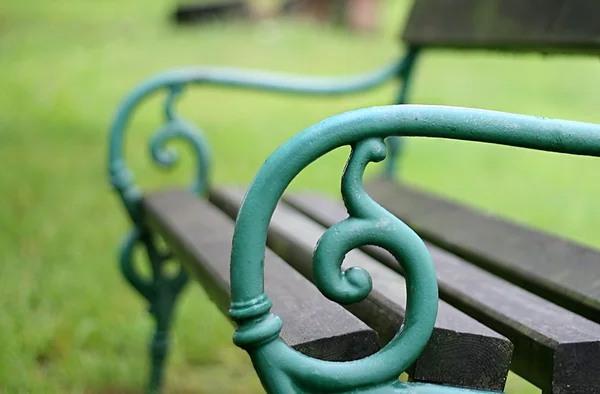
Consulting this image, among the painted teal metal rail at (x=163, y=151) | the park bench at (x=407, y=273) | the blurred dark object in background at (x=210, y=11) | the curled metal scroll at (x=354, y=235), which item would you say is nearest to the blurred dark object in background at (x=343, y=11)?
the blurred dark object in background at (x=210, y=11)

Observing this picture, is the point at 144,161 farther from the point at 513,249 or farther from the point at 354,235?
the point at 354,235

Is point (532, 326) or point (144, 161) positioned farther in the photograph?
point (144, 161)

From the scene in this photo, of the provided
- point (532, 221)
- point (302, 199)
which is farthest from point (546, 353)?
point (532, 221)

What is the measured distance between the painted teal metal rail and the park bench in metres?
0.18

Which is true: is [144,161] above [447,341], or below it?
below

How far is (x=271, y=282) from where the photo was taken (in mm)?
1140

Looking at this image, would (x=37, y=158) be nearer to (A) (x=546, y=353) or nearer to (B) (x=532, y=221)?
(B) (x=532, y=221)

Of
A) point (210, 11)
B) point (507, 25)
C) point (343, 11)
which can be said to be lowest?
point (210, 11)

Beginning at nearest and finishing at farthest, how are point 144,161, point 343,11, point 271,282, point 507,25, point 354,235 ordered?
point 354,235, point 271,282, point 507,25, point 144,161, point 343,11

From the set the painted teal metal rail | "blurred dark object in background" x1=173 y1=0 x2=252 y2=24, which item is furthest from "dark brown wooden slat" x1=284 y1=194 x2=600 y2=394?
"blurred dark object in background" x1=173 y1=0 x2=252 y2=24

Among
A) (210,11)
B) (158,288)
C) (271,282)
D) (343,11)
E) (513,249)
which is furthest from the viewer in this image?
(343,11)

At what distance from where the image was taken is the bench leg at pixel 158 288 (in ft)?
6.41

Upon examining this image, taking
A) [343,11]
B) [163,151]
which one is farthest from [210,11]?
[163,151]

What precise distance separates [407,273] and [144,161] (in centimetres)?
365
